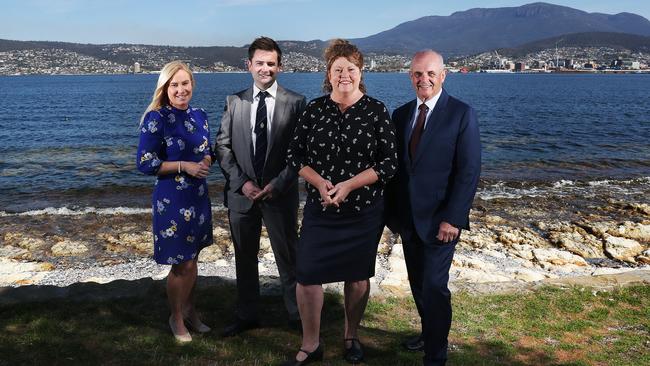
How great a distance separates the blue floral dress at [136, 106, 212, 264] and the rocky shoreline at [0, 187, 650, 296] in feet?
13.1

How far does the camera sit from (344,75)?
13.9ft

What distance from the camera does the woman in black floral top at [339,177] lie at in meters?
4.24

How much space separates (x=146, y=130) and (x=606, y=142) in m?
34.5

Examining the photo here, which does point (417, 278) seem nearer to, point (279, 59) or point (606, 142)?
point (279, 59)

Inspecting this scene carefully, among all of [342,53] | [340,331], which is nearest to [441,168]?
[342,53]

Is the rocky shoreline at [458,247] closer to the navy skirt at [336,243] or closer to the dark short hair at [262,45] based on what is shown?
the navy skirt at [336,243]

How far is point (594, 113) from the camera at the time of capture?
181 ft

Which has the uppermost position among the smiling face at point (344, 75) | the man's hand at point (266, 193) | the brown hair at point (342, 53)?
the brown hair at point (342, 53)

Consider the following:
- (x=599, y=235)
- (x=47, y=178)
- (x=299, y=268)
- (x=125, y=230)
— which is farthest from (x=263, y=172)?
(x=47, y=178)

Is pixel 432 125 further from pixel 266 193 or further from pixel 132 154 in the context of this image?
pixel 132 154

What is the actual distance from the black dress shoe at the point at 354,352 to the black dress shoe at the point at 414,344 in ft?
1.69

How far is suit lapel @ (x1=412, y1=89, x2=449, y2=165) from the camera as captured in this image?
4.37m

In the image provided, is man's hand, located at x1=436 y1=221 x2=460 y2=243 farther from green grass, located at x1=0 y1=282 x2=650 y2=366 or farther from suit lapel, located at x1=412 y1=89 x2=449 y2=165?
green grass, located at x1=0 y1=282 x2=650 y2=366

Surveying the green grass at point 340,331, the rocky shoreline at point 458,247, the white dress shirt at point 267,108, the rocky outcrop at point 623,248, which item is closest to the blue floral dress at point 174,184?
the white dress shirt at point 267,108
